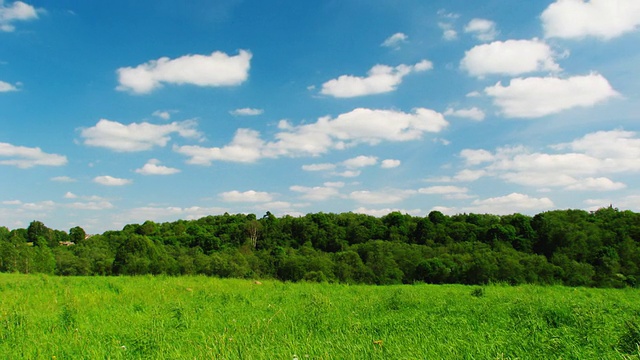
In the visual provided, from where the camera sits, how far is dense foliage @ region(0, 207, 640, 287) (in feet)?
143

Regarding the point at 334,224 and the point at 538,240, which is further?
the point at 334,224

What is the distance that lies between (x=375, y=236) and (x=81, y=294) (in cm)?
6015

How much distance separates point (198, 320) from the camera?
8289 mm

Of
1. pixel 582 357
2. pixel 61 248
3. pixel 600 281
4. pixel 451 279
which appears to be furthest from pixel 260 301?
pixel 61 248

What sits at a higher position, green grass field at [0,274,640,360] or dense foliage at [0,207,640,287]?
green grass field at [0,274,640,360]

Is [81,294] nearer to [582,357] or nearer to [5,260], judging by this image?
[582,357]

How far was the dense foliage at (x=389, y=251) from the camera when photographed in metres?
43.4

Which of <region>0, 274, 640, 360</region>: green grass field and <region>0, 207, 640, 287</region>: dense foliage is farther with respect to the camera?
<region>0, 207, 640, 287</region>: dense foliage

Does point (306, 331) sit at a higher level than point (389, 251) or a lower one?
higher

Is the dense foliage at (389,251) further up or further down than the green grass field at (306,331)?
further down

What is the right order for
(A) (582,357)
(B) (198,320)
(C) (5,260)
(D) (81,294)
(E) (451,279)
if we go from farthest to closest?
(C) (5,260)
(E) (451,279)
(D) (81,294)
(B) (198,320)
(A) (582,357)

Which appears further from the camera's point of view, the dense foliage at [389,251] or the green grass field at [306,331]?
the dense foliage at [389,251]

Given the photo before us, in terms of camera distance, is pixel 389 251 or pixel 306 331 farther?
pixel 389 251

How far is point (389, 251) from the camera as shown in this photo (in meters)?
57.2
